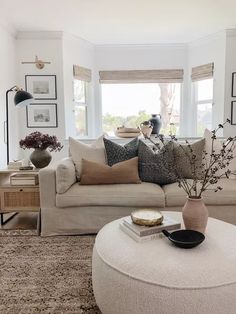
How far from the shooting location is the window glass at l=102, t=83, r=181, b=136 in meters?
5.55

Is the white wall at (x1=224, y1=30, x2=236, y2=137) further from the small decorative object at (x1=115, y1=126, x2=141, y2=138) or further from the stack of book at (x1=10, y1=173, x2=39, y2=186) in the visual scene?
the stack of book at (x1=10, y1=173, x2=39, y2=186)

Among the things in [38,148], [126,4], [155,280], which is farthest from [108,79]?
[155,280]

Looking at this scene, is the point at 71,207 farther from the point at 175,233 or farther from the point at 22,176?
the point at 175,233

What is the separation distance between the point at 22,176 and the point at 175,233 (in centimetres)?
191

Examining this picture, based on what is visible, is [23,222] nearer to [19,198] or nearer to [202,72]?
[19,198]

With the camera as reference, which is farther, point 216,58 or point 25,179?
point 216,58

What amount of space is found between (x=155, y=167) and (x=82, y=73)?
111 inches

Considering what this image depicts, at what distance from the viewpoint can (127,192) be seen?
271cm

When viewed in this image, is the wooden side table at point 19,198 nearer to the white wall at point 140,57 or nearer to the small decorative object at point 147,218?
the small decorative object at point 147,218

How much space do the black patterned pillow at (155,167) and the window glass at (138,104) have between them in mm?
2596

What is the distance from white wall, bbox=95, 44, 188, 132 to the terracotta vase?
4.15 m

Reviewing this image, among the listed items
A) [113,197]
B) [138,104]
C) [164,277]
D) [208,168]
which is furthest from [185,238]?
[138,104]

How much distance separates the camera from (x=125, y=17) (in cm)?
397

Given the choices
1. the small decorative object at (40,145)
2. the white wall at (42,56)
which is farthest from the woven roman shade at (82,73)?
the small decorative object at (40,145)
